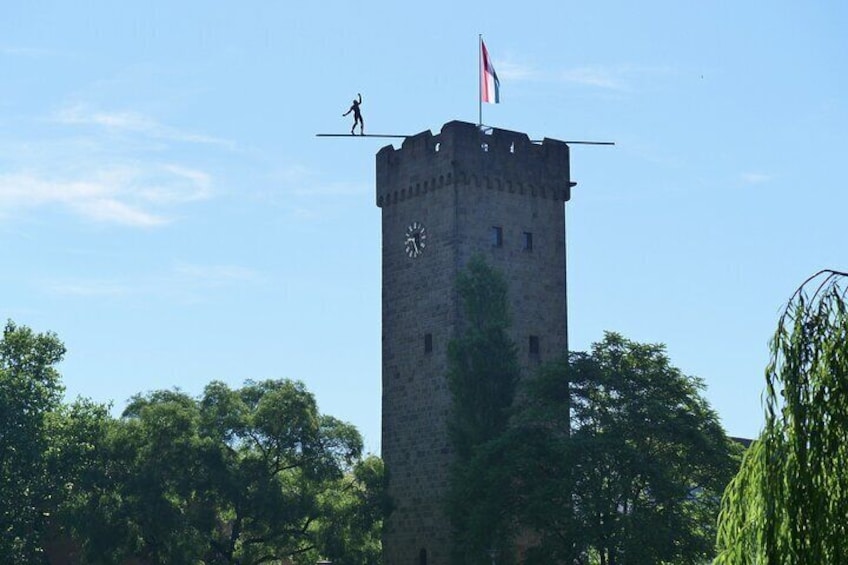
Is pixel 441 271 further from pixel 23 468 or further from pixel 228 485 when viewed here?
pixel 23 468

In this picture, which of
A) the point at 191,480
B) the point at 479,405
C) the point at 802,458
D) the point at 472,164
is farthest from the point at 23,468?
the point at 802,458

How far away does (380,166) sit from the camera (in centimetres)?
7681

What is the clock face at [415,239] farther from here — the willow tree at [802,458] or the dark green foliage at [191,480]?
the willow tree at [802,458]

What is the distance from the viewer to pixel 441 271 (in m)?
71.8

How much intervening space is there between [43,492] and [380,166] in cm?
2094

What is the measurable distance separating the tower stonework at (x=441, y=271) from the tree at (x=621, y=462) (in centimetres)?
703

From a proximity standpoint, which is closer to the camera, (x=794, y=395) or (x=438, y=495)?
(x=794, y=395)

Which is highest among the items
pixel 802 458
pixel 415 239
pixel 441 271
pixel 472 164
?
pixel 472 164

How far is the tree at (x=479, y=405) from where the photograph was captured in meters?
63.5

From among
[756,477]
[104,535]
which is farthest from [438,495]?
[756,477]

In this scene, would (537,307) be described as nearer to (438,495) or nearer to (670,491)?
(438,495)

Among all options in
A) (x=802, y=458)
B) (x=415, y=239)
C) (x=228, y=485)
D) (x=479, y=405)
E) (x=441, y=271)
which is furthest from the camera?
(x=415, y=239)

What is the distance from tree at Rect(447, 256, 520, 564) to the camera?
208 feet

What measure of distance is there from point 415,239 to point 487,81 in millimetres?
7598
